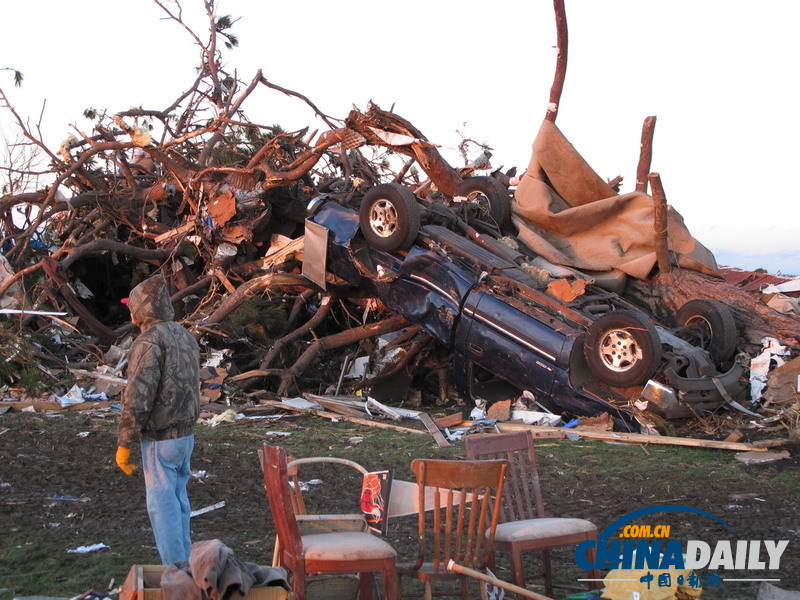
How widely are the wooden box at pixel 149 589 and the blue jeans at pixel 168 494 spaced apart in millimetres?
1356

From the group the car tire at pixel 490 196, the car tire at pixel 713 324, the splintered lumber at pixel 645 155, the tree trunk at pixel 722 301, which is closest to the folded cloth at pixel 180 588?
the car tire at pixel 713 324

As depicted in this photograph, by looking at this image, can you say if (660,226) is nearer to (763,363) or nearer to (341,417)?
(763,363)

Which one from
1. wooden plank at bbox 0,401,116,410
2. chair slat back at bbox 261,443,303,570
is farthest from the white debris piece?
wooden plank at bbox 0,401,116,410

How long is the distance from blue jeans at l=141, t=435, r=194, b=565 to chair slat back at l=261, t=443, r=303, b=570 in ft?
3.70

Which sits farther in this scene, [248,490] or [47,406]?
[47,406]

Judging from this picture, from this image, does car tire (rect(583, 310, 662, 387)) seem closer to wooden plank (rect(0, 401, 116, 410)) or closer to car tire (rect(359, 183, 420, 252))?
car tire (rect(359, 183, 420, 252))

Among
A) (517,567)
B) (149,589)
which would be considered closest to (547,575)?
(517,567)

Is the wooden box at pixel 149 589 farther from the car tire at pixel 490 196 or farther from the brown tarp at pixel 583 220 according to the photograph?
the car tire at pixel 490 196

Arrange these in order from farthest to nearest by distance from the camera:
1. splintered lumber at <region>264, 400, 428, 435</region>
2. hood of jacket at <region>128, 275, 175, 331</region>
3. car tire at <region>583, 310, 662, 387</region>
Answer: splintered lumber at <region>264, 400, 428, 435</region>, car tire at <region>583, 310, 662, 387</region>, hood of jacket at <region>128, 275, 175, 331</region>

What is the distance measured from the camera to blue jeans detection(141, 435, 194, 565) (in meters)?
4.31

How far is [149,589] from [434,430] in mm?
6072

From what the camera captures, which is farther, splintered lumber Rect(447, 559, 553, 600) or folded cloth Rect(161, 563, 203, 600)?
splintered lumber Rect(447, 559, 553, 600)

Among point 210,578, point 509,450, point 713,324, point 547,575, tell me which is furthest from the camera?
point 713,324

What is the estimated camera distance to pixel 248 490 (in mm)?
6336
